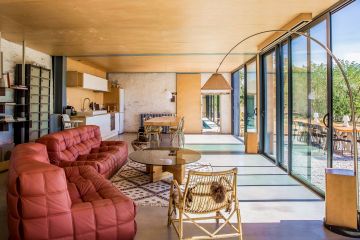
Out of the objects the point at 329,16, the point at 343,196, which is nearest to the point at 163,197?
the point at 343,196

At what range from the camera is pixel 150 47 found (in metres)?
6.37

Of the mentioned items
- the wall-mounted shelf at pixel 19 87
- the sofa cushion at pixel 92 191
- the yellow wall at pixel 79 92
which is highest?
the yellow wall at pixel 79 92

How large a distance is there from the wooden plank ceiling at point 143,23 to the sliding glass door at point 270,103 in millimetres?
512

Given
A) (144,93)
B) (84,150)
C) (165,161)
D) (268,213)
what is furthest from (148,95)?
(268,213)

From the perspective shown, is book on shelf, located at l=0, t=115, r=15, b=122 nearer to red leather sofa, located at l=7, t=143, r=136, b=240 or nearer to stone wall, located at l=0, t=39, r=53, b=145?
stone wall, located at l=0, t=39, r=53, b=145

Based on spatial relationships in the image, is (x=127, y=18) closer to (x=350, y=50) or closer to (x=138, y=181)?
(x=138, y=181)

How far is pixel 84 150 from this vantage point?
15.3 ft

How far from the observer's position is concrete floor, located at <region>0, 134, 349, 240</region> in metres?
2.68

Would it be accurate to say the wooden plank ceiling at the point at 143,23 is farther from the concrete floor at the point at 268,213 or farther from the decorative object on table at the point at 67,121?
the concrete floor at the point at 268,213

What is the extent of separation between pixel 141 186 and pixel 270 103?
380cm

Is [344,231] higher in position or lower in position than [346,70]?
lower

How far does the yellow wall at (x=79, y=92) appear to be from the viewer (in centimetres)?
830

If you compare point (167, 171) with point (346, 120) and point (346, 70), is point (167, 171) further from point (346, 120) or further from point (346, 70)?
point (346, 70)

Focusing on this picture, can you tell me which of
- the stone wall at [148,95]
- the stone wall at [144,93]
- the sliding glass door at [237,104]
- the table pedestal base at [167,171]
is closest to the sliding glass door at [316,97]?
the table pedestal base at [167,171]
